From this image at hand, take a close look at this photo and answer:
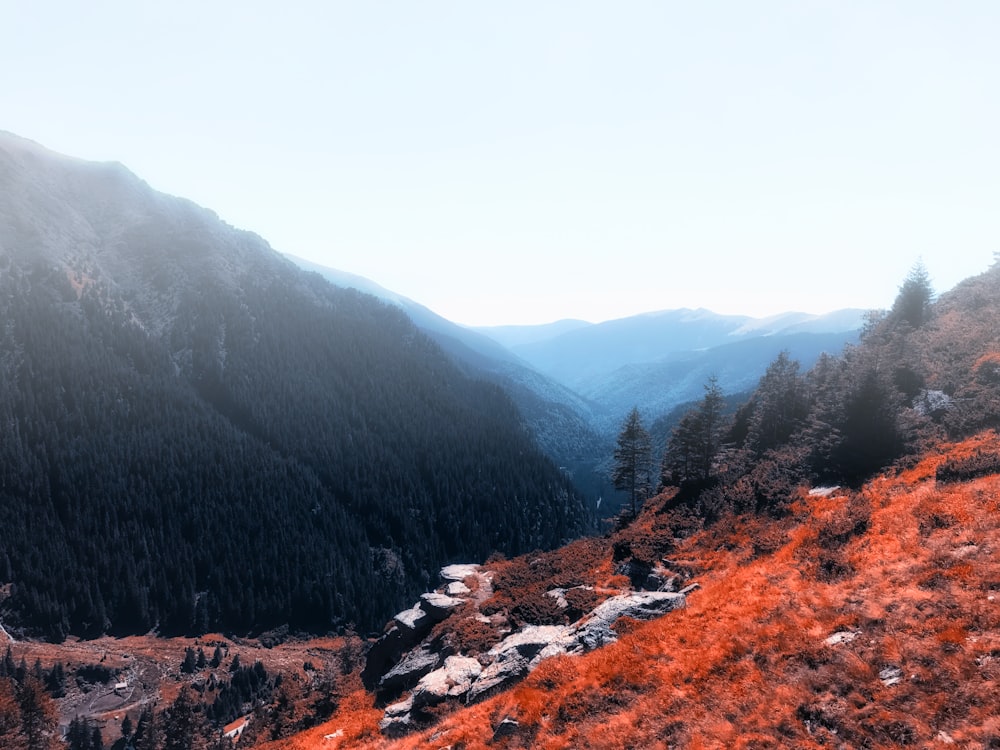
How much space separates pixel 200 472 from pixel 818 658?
518 feet

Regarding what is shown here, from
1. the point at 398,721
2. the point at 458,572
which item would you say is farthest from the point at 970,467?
the point at 458,572

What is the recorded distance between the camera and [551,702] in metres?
17.0

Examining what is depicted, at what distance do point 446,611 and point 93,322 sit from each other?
19298cm

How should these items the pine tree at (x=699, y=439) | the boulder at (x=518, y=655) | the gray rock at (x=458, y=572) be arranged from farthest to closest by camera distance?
the pine tree at (x=699, y=439) → the gray rock at (x=458, y=572) → the boulder at (x=518, y=655)

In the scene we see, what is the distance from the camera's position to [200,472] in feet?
454

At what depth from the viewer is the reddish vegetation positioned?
38.8 feet

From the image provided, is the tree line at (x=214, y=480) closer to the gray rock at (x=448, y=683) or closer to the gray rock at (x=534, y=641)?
the gray rock at (x=448, y=683)

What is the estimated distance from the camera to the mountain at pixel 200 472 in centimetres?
11431

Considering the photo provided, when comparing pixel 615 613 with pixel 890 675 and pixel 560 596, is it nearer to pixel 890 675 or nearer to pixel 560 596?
pixel 560 596

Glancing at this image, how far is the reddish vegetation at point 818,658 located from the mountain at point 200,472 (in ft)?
377

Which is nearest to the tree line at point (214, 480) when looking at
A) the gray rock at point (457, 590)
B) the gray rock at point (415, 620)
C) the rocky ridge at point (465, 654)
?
the gray rock at point (457, 590)

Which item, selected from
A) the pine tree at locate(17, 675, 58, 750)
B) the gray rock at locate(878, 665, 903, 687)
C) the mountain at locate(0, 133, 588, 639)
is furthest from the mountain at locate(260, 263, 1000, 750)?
the mountain at locate(0, 133, 588, 639)

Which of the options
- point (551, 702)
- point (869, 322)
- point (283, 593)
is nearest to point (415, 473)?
point (283, 593)

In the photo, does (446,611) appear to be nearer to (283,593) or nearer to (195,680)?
(195,680)
